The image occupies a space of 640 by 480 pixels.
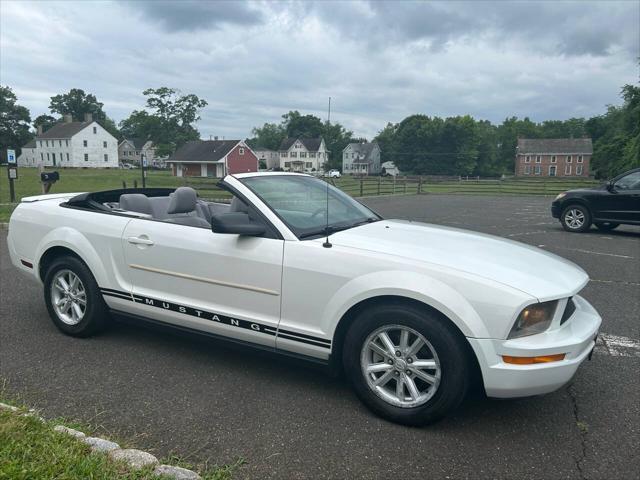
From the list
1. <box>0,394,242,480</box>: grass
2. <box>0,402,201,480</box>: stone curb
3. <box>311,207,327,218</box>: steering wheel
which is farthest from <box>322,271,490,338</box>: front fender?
<box>0,402,201,480</box>: stone curb

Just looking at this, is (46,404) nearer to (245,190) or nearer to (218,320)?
(218,320)

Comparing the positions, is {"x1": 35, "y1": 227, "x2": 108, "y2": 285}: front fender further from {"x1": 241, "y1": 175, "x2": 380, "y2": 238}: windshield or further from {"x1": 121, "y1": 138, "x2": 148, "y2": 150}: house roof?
{"x1": 121, "y1": 138, "x2": 148, "y2": 150}: house roof

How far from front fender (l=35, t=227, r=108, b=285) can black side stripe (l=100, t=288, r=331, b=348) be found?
16 cm

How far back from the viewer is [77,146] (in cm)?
7619

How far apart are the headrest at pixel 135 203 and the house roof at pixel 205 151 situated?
49.4 meters

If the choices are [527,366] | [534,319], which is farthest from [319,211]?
[527,366]

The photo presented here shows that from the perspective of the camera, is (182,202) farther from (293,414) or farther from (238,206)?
(293,414)

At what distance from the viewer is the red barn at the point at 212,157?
51.3 metres

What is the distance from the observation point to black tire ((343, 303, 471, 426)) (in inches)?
108

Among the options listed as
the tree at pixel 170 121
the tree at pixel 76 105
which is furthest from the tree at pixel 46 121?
the tree at pixel 170 121

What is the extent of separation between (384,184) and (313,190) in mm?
25915

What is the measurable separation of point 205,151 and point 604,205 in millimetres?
49244

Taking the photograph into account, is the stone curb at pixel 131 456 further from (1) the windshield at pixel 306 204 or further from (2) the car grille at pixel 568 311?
(2) the car grille at pixel 568 311

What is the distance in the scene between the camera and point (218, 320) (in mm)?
3484
